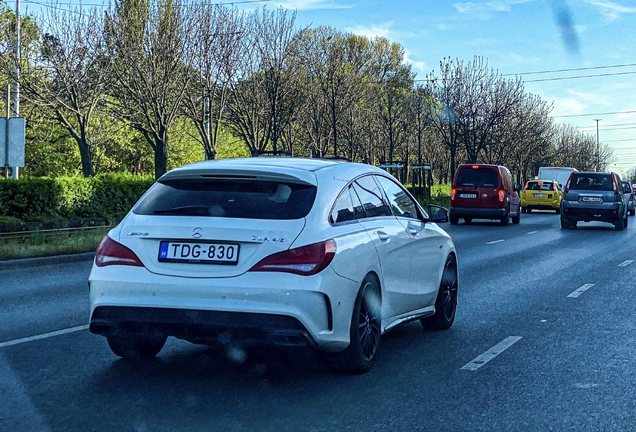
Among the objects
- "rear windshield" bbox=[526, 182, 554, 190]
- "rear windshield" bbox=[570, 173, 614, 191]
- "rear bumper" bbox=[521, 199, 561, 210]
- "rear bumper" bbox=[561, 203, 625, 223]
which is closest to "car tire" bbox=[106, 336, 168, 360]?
"rear bumper" bbox=[561, 203, 625, 223]

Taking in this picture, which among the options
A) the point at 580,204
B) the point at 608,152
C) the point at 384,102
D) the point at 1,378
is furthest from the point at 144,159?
the point at 608,152

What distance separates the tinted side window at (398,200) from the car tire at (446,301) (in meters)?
0.77

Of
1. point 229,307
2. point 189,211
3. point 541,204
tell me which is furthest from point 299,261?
point 541,204

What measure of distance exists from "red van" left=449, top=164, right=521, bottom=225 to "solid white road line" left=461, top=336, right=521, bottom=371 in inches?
853

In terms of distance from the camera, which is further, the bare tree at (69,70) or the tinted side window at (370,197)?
the bare tree at (69,70)

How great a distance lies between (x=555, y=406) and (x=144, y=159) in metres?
55.8

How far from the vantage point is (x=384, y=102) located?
62750 millimetres

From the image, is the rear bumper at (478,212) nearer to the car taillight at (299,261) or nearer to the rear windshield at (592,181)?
the rear windshield at (592,181)

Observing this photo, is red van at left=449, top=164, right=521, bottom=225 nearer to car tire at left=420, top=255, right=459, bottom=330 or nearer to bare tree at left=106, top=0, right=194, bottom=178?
bare tree at left=106, top=0, right=194, bottom=178

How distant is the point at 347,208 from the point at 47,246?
1132 centimetres

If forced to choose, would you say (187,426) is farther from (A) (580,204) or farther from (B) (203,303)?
(A) (580,204)

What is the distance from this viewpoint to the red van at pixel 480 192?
29.4 metres

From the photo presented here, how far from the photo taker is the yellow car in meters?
43.9

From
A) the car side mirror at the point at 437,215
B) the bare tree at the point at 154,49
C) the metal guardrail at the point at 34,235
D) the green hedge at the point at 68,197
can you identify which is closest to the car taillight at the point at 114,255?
the car side mirror at the point at 437,215
